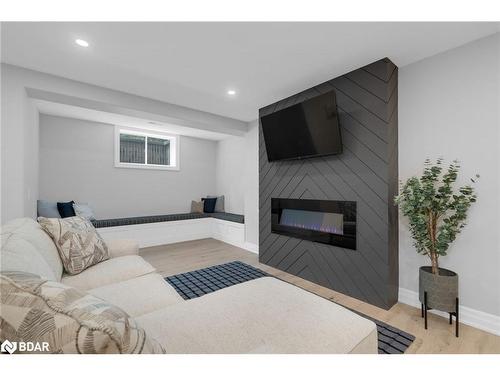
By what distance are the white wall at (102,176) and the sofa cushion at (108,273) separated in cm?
309

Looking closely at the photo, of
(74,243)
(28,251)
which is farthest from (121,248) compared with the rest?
(28,251)

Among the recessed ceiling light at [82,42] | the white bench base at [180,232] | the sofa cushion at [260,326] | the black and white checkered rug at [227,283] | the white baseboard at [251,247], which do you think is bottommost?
the black and white checkered rug at [227,283]

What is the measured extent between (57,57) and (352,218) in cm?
343

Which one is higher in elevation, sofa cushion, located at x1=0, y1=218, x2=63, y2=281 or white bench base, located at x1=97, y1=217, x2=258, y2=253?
sofa cushion, located at x1=0, y1=218, x2=63, y2=281

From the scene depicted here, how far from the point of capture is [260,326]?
0.98m

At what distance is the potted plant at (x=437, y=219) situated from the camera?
183 cm

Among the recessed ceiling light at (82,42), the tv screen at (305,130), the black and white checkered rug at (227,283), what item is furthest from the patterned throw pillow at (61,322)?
the tv screen at (305,130)

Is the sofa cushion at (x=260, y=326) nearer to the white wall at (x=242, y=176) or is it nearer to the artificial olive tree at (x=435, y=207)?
the artificial olive tree at (x=435, y=207)

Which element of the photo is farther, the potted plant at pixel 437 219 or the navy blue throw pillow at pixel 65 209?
the navy blue throw pillow at pixel 65 209

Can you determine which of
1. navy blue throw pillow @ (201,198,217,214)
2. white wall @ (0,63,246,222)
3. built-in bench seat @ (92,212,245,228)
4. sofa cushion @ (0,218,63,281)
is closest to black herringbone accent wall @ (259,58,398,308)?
built-in bench seat @ (92,212,245,228)

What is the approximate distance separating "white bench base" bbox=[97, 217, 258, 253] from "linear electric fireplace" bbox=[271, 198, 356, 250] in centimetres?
113

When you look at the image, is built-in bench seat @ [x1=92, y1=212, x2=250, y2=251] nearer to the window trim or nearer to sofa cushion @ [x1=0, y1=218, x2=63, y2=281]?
the window trim

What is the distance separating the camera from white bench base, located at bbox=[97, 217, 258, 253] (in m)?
4.13

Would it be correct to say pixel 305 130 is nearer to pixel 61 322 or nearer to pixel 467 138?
pixel 467 138
